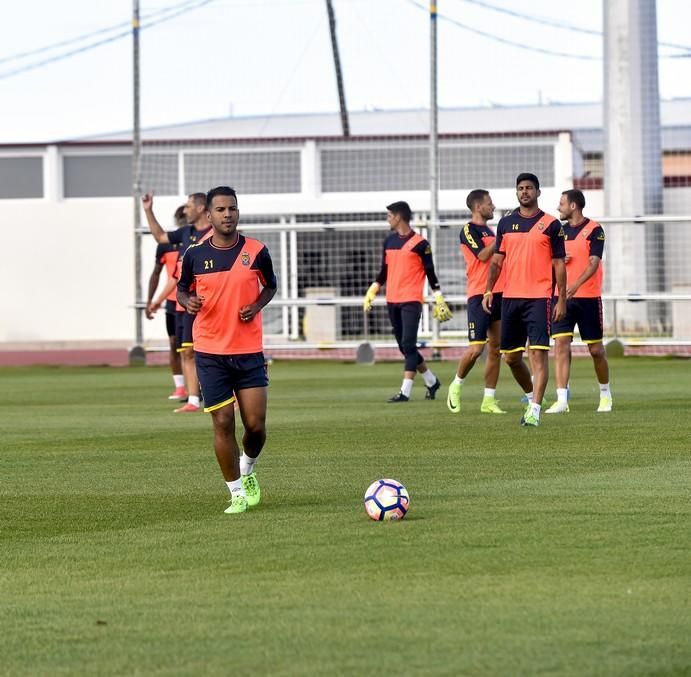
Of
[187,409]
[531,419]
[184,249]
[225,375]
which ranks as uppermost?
[184,249]

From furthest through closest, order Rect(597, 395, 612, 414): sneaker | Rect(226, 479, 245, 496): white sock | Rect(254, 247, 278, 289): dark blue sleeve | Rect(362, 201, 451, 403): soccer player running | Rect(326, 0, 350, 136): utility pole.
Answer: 1. Rect(326, 0, 350, 136): utility pole
2. Rect(362, 201, 451, 403): soccer player running
3. Rect(597, 395, 612, 414): sneaker
4. Rect(254, 247, 278, 289): dark blue sleeve
5. Rect(226, 479, 245, 496): white sock

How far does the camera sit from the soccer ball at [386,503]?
8.35 meters

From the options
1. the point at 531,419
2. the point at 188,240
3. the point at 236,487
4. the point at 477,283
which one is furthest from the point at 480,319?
the point at 236,487

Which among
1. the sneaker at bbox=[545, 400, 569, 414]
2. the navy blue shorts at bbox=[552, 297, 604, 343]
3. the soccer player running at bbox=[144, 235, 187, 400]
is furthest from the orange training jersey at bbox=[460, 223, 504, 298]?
the soccer player running at bbox=[144, 235, 187, 400]

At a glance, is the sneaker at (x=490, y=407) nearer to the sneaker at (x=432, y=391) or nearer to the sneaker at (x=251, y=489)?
the sneaker at (x=432, y=391)

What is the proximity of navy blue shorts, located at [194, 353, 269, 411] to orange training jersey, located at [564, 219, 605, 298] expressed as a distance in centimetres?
739

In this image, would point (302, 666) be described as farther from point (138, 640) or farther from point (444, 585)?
point (444, 585)

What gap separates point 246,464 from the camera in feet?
31.0

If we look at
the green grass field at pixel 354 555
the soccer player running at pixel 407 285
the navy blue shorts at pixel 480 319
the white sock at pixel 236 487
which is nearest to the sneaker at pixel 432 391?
the soccer player running at pixel 407 285

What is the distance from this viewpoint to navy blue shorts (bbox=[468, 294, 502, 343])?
16.4 meters

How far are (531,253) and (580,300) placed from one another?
1885mm

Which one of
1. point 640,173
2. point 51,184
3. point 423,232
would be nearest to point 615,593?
point 423,232

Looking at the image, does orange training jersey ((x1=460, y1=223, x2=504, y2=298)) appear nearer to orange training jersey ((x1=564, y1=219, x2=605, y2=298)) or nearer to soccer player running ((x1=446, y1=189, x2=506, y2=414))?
soccer player running ((x1=446, y1=189, x2=506, y2=414))

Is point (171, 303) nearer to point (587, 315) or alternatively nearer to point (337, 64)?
point (587, 315)
